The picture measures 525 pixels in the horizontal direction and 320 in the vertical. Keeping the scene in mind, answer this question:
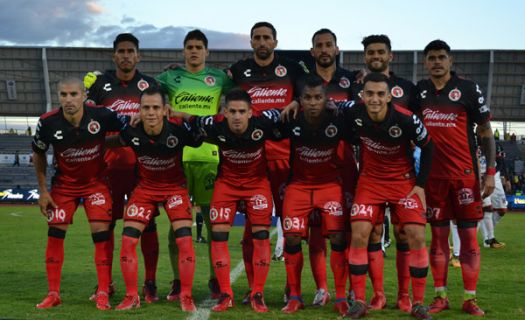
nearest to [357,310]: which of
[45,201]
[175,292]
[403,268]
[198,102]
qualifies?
[403,268]

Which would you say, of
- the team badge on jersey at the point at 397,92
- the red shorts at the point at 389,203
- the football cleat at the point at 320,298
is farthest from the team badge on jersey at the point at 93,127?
the team badge on jersey at the point at 397,92

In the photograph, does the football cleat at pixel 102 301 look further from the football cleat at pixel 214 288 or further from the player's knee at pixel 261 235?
the player's knee at pixel 261 235

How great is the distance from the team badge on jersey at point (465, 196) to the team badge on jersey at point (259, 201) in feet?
6.31

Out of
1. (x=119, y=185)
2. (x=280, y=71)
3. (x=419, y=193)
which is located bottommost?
(x=119, y=185)

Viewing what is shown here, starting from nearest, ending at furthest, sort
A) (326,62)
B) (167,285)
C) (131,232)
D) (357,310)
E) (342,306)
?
(357,310) → (342,306) → (131,232) → (326,62) → (167,285)

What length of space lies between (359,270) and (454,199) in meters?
1.29

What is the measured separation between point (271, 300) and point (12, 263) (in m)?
5.27

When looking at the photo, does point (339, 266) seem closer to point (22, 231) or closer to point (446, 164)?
point (446, 164)

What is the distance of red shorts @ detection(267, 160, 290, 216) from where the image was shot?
23.2 ft

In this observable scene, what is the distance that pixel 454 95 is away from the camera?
655 centimetres

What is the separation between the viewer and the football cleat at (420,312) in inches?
235

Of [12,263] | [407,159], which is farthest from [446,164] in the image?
[12,263]

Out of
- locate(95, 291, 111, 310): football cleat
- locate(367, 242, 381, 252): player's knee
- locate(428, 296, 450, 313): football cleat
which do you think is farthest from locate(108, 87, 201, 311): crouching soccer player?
locate(428, 296, 450, 313): football cleat

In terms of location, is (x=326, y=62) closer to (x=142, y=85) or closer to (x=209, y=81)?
(x=209, y=81)
